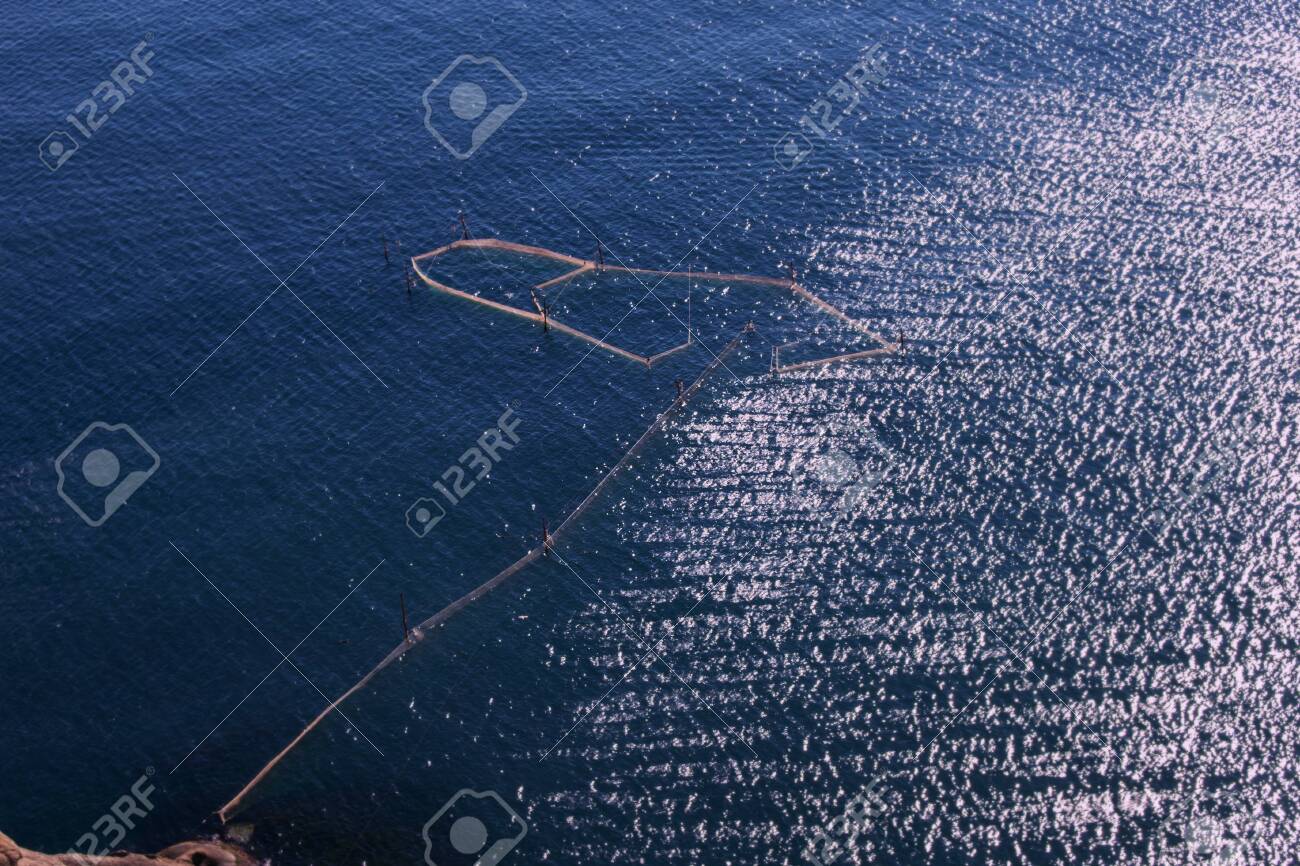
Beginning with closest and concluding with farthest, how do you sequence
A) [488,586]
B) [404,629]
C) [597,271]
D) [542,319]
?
[404,629], [488,586], [542,319], [597,271]

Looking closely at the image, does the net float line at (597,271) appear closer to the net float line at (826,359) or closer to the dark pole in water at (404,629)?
the net float line at (826,359)

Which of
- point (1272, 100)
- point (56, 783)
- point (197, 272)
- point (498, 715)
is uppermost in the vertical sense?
point (197, 272)

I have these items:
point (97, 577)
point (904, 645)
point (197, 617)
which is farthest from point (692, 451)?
point (97, 577)

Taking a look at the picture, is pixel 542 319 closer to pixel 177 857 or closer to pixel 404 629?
pixel 404 629

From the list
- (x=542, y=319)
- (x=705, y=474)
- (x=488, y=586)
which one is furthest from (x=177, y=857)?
(x=542, y=319)

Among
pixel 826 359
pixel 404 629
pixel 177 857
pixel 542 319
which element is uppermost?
pixel 542 319

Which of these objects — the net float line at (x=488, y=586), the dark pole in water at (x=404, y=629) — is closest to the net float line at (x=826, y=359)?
the net float line at (x=488, y=586)

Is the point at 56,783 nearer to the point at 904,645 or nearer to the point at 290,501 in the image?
the point at 290,501

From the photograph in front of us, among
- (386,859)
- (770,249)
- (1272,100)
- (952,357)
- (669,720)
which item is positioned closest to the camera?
(386,859)
